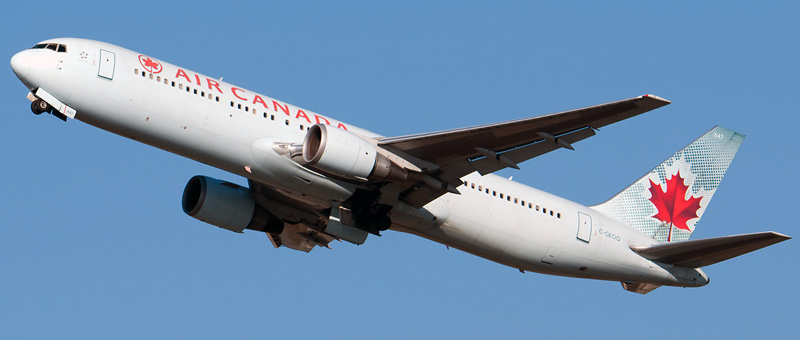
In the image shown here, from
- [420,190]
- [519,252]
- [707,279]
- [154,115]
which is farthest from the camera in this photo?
[707,279]

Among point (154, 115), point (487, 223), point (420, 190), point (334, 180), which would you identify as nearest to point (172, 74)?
point (154, 115)

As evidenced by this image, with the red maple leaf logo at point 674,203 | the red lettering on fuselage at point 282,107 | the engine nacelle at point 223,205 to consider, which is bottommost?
the engine nacelle at point 223,205

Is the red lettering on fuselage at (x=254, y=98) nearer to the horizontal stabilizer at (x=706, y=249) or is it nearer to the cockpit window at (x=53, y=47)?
the cockpit window at (x=53, y=47)

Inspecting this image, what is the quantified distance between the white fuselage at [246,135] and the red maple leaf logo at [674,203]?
5477 millimetres

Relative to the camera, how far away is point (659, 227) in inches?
1580

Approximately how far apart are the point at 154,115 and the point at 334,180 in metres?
5.34

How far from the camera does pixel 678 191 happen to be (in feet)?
136

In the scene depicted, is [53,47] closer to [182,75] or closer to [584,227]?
[182,75]

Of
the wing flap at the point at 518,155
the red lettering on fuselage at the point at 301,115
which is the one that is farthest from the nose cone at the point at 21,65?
the wing flap at the point at 518,155

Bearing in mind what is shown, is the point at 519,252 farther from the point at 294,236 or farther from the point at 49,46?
the point at 49,46

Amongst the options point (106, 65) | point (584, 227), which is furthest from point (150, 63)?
point (584, 227)

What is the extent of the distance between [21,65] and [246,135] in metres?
6.32

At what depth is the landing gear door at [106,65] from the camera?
30641 mm

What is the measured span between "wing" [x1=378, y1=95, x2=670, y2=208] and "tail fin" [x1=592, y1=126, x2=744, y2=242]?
323 inches
